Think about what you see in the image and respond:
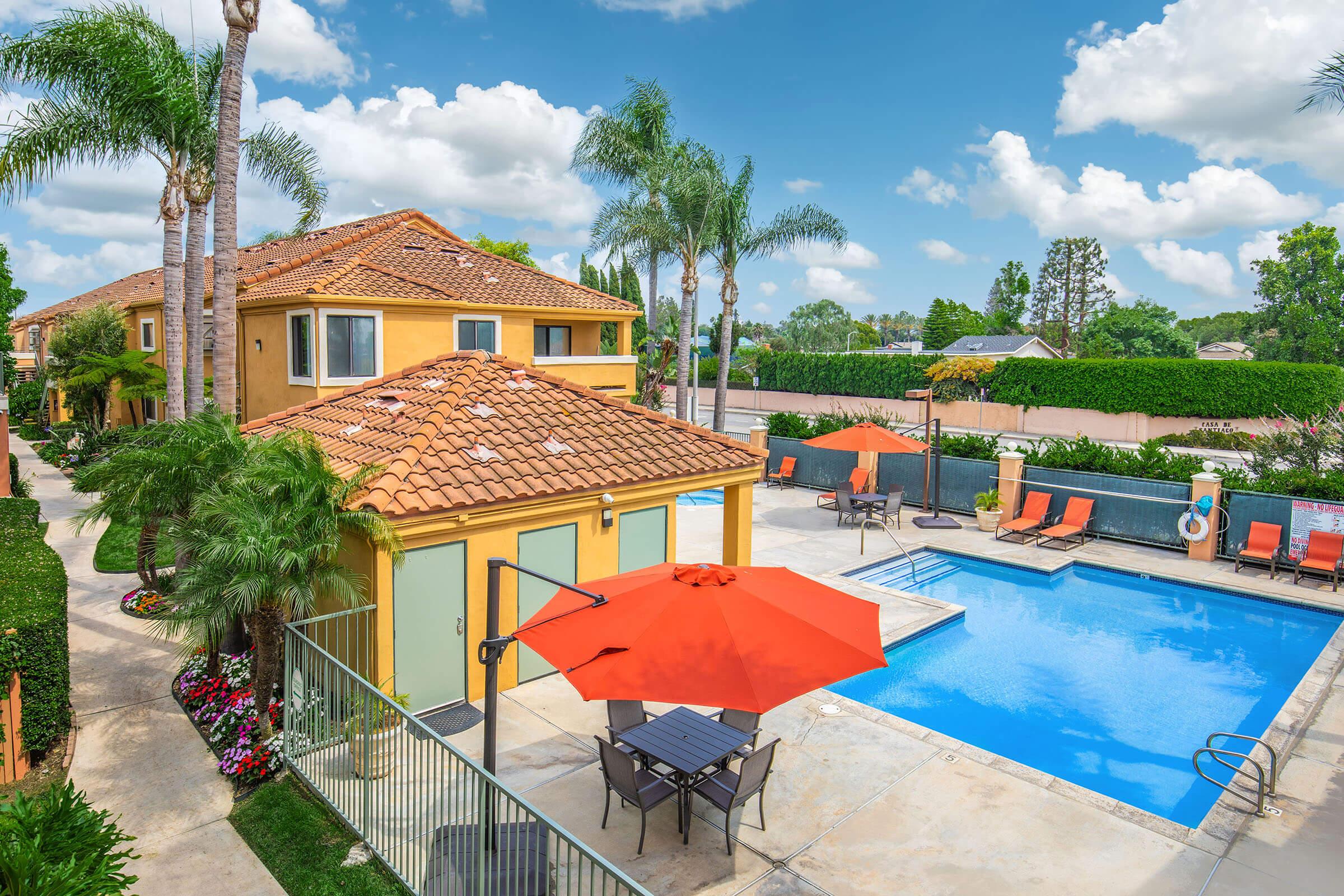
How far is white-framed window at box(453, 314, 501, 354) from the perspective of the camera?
1914cm

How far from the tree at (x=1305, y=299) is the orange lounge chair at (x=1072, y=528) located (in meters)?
55.0

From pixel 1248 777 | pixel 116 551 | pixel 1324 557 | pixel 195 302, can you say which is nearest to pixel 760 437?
pixel 1324 557

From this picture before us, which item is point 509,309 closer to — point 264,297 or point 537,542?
point 264,297

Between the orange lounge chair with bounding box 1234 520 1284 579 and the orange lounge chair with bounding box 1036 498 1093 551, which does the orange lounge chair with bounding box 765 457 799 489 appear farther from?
the orange lounge chair with bounding box 1234 520 1284 579

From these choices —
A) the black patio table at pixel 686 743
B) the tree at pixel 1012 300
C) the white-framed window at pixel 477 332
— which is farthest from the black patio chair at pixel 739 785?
the tree at pixel 1012 300

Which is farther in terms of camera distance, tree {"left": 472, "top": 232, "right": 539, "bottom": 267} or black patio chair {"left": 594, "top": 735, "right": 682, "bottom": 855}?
tree {"left": 472, "top": 232, "right": 539, "bottom": 267}

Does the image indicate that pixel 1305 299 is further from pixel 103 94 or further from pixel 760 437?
pixel 103 94

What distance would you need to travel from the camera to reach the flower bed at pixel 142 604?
1374cm

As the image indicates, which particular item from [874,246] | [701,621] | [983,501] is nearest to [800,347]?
[874,246]

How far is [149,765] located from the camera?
29.2 ft

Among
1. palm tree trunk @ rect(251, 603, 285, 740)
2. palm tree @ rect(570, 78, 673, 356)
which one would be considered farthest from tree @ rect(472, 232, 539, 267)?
palm tree trunk @ rect(251, 603, 285, 740)

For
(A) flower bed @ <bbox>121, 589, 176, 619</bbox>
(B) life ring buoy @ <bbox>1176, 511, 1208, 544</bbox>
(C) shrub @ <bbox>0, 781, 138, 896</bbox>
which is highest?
(B) life ring buoy @ <bbox>1176, 511, 1208, 544</bbox>

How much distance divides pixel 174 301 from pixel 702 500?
14946mm

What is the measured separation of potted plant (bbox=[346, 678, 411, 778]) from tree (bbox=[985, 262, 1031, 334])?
8606cm
